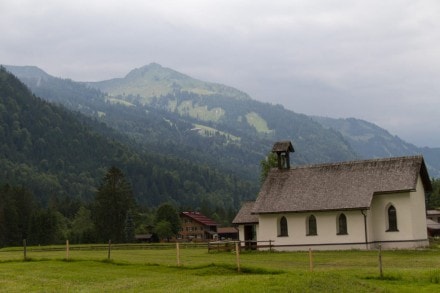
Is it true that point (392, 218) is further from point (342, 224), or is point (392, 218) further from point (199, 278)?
point (199, 278)

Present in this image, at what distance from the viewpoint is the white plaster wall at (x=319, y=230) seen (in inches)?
2176

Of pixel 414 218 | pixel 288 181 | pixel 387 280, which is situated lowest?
pixel 387 280

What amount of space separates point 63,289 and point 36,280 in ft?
13.6

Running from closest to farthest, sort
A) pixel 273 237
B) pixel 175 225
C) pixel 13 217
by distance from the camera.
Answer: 1. pixel 273 237
2. pixel 13 217
3. pixel 175 225

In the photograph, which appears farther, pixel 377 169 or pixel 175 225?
pixel 175 225

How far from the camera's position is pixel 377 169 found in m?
57.3

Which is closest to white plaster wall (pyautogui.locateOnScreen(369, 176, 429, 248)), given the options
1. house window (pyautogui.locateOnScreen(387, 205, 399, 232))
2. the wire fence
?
house window (pyautogui.locateOnScreen(387, 205, 399, 232))

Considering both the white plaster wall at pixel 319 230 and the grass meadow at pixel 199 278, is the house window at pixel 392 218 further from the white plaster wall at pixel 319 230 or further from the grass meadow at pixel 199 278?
the grass meadow at pixel 199 278

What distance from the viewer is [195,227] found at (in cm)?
16338

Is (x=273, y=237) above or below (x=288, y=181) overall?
below

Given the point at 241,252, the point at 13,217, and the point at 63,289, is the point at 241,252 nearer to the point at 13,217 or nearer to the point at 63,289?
the point at 63,289

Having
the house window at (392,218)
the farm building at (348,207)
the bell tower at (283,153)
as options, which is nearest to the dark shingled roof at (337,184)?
the farm building at (348,207)

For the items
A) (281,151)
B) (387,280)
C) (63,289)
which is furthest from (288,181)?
(63,289)

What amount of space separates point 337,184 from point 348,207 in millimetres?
3376
